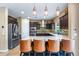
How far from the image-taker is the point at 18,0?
85.7 inches

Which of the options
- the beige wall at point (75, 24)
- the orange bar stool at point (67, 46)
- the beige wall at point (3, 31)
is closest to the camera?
the beige wall at point (75, 24)

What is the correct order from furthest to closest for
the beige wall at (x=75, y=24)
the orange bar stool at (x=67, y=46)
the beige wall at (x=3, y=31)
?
the beige wall at (x=3, y=31) → the orange bar stool at (x=67, y=46) → the beige wall at (x=75, y=24)

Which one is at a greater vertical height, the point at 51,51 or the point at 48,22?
the point at 48,22

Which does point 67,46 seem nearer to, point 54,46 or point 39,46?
point 54,46

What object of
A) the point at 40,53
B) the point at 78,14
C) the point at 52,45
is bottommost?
the point at 40,53

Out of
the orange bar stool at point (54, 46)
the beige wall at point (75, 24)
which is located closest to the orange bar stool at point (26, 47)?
the orange bar stool at point (54, 46)

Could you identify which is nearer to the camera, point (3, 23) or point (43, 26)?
point (3, 23)

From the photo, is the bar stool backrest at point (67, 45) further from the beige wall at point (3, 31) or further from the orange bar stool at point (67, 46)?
the beige wall at point (3, 31)

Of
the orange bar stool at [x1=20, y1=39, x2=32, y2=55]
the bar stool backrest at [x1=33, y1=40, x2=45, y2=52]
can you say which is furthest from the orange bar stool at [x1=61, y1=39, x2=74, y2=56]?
the orange bar stool at [x1=20, y1=39, x2=32, y2=55]

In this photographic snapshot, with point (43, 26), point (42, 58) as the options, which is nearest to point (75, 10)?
point (42, 58)

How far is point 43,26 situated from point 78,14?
7403mm

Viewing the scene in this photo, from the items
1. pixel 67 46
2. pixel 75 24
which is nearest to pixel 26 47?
pixel 67 46

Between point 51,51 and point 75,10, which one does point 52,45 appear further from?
point 75,10

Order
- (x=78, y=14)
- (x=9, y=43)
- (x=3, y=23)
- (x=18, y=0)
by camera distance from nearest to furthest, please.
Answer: (x=18, y=0)
(x=78, y=14)
(x=3, y=23)
(x=9, y=43)
